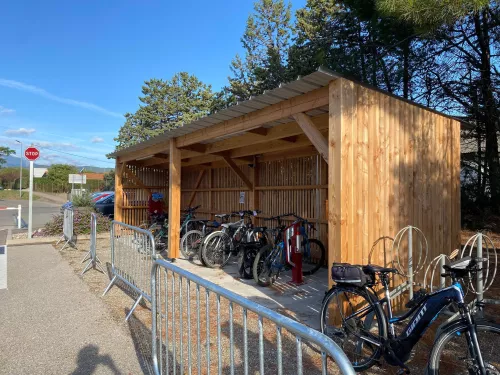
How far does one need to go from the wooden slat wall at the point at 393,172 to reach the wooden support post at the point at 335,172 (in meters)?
0.03

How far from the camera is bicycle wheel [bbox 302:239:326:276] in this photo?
6355 millimetres

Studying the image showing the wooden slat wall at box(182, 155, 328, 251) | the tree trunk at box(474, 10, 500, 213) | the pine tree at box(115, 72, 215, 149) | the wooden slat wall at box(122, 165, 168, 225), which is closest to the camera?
the wooden slat wall at box(182, 155, 328, 251)

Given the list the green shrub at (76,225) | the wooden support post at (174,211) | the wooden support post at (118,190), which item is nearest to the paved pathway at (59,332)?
the wooden support post at (174,211)

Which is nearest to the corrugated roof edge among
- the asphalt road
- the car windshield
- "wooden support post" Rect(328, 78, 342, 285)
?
"wooden support post" Rect(328, 78, 342, 285)

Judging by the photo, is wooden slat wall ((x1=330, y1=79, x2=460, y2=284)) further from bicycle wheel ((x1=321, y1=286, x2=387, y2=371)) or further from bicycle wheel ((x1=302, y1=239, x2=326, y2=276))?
bicycle wheel ((x1=302, y1=239, x2=326, y2=276))

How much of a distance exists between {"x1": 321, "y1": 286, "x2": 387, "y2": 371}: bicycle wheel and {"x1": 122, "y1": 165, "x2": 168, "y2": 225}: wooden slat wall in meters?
9.42

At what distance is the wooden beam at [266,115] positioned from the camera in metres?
4.13

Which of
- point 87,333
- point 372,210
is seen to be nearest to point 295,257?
point 372,210

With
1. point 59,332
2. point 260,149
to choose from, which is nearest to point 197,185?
point 260,149

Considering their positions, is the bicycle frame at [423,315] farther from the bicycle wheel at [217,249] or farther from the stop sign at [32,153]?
the stop sign at [32,153]

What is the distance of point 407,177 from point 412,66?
707 cm

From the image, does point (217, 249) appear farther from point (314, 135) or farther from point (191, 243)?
point (314, 135)

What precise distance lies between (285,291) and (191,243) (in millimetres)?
3263

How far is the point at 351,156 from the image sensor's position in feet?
12.2
